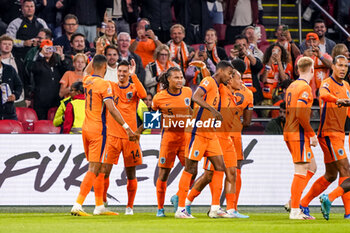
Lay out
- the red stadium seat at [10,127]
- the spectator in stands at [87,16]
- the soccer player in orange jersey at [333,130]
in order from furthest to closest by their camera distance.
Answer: the spectator in stands at [87,16]
the red stadium seat at [10,127]
the soccer player in orange jersey at [333,130]

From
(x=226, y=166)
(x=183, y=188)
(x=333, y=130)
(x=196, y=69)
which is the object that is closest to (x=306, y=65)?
(x=333, y=130)

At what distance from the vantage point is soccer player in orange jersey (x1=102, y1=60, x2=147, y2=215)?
38.0 feet

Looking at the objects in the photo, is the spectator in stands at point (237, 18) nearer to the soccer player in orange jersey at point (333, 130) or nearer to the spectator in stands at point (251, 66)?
the spectator in stands at point (251, 66)

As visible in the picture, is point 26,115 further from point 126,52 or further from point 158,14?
point 158,14

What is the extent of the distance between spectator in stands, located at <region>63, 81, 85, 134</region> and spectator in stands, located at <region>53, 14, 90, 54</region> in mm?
2883

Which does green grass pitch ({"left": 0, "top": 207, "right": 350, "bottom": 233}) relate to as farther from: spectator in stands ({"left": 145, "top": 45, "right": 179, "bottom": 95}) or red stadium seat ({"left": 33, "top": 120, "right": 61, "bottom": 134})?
spectator in stands ({"left": 145, "top": 45, "right": 179, "bottom": 95})

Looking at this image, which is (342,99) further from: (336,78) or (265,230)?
(265,230)

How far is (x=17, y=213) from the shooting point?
39.7ft

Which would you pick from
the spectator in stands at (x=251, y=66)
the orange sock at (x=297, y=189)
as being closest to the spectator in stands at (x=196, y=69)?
the spectator in stands at (x=251, y=66)

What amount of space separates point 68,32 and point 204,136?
6.64 metres

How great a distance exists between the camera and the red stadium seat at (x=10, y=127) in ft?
45.3

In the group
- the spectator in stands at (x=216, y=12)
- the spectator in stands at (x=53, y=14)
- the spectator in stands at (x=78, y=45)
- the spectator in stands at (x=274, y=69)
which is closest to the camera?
the spectator in stands at (x=78, y=45)

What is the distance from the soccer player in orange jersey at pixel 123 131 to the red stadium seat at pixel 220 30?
715 cm

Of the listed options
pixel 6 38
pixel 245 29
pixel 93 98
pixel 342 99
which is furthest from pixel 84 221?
pixel 245 29
